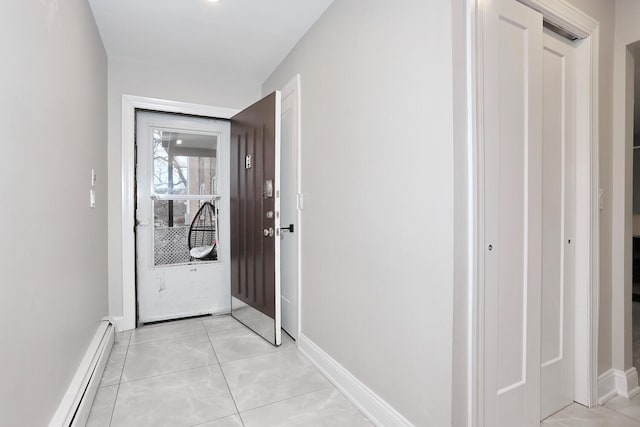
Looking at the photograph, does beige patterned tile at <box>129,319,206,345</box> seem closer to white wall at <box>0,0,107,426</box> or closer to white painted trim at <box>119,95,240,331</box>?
white painted trim at <box>119,95,240,331</box>

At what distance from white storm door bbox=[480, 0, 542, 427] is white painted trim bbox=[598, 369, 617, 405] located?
0.64 metres

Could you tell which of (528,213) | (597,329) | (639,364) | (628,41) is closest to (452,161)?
(528,213)

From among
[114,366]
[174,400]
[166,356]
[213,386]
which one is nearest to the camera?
[174,400]

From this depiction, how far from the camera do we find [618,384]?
1930mm

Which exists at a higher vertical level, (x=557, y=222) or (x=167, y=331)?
(x=557, y=222)

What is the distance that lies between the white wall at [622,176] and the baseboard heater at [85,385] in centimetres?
289

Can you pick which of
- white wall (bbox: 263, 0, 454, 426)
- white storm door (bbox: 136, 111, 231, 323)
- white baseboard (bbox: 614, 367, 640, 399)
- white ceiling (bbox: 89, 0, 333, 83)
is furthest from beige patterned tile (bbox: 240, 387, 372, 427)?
white ceiling (bbox: 89, 0, 333, 83)

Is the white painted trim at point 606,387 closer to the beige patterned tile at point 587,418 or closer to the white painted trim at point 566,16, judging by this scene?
the beige patterned tile at point 587,418

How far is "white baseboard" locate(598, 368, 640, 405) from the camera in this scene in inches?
73.7

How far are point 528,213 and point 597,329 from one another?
0.90 metres

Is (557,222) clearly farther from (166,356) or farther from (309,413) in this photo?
(166,356)

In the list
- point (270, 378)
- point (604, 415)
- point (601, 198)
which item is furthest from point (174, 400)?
point (601, 198)

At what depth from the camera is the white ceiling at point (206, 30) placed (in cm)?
214

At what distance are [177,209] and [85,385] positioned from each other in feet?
5.98
